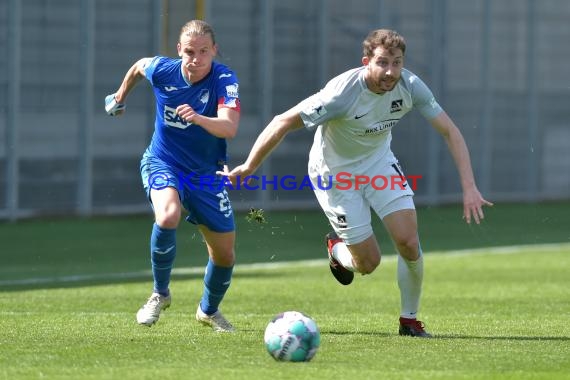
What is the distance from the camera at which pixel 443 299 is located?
1194 cm

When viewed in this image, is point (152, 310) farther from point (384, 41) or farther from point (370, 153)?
point (384, 41)

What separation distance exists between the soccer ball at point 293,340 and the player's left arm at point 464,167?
4.58ft

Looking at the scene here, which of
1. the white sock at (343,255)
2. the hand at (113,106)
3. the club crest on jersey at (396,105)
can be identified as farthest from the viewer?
the hand at (113,106)

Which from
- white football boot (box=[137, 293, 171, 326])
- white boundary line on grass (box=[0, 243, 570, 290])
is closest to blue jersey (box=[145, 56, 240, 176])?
white football boot (box=[137, 293, 171, 326])

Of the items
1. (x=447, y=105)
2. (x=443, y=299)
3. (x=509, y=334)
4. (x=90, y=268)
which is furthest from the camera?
(x=447, y=105)

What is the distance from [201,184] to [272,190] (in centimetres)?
1210

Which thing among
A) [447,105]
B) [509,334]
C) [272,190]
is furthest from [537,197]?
[509,334]

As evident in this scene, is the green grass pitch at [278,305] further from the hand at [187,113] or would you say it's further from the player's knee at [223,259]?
the hand at [187,113]

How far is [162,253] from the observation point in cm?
925

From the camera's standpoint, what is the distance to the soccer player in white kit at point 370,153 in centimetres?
874

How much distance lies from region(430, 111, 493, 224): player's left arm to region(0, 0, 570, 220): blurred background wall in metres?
10.1

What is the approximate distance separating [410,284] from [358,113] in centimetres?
117

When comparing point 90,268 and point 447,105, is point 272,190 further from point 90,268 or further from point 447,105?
point 90,268

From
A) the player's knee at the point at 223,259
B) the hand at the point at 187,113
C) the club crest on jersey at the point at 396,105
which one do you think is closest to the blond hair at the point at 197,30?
the hand at the point at 187,113
